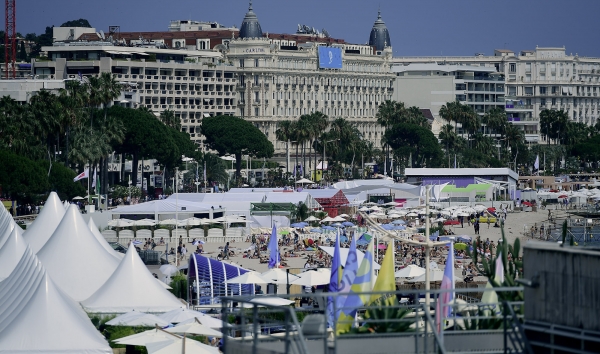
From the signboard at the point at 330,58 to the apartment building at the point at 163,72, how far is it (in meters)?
13.2

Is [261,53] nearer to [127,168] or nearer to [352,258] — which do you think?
[127,168]

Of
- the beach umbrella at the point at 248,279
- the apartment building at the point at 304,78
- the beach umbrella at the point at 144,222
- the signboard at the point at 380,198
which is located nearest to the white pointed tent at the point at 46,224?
the beach umbrella at the point at 248,279

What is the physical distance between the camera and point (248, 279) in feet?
112

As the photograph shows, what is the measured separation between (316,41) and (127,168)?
5636cm

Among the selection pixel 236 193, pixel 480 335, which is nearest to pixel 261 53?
pixel 236 193

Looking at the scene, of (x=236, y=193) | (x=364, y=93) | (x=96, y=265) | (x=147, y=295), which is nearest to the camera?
(x=147, y=295)

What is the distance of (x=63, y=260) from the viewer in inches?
1389

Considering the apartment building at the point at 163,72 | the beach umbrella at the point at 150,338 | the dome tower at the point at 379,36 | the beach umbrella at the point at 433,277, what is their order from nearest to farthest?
1. the beach umbrella at the point at 150,338
2. the beach umbrella at the point at 433,277
3. the apartment building at the point at 163,72
4. the dome tower at the point at 379,36

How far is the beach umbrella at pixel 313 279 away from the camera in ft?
112

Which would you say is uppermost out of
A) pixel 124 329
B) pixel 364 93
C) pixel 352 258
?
pixel 364 93

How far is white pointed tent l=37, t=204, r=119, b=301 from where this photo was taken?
1353 inches

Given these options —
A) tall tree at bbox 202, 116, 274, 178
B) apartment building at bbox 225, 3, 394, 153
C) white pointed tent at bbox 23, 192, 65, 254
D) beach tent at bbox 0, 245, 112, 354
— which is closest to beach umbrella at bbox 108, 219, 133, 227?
white pointed tent at bbox 23, 192, 65, 254

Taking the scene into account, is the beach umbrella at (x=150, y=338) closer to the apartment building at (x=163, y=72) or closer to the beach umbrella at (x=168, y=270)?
the beach umbrella at (x=168, y=270)

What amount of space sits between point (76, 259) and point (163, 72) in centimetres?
11056
